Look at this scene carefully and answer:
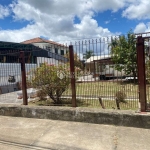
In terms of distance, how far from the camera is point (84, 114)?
470 centimetres

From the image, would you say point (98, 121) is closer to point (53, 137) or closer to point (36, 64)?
point (53, 137)

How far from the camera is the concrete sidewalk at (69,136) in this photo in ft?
11.3

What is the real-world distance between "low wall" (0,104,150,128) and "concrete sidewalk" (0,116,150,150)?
15 cm

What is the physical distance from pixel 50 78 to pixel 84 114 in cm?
322

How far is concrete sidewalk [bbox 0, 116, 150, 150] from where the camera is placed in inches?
135

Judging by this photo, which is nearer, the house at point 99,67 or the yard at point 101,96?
the house at point 99,67

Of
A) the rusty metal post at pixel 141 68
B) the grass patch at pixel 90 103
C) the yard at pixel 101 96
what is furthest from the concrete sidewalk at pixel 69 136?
the yard at pixel 101 96

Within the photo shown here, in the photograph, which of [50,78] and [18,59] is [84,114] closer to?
[18,59]

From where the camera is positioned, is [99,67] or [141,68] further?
[99,67]

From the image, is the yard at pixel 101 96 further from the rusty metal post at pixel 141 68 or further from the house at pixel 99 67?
the rusty metal post at pixel 141 68

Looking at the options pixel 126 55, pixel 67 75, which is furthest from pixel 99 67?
pixel 126 55

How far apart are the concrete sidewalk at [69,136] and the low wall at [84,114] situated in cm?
15

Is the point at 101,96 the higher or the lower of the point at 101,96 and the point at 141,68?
→ the lower

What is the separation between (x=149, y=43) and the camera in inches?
169
